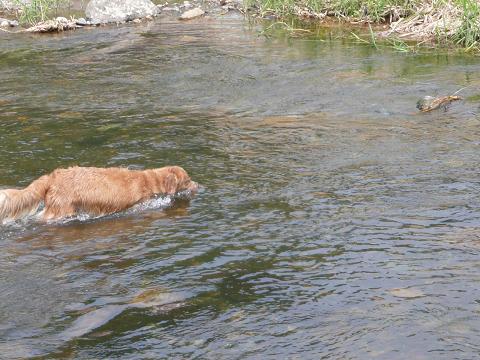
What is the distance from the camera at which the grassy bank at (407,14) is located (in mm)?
11227

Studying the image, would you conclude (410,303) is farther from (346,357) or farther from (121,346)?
(121,346)

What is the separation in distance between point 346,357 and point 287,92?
6023mm

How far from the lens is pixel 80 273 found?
16.4 feet

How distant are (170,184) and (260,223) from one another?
94 centimetres

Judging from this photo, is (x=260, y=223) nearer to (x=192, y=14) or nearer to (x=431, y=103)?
(x=431, y=103)

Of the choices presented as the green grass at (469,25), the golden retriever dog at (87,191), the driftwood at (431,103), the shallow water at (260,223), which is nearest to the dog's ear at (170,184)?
the golden retriever dog at (87,191)

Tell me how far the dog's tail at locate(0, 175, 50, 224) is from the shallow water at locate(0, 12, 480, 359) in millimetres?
129

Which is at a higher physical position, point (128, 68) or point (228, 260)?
point (128, 68)

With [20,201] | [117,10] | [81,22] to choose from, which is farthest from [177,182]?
[117,10]

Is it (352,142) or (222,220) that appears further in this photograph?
(352,142)

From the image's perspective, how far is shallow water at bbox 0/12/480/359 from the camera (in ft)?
13.8

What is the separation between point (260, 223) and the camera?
18.7 ft

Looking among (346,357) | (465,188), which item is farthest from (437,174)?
(346,357)

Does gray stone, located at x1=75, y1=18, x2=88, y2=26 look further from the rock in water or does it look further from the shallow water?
the shallow water
